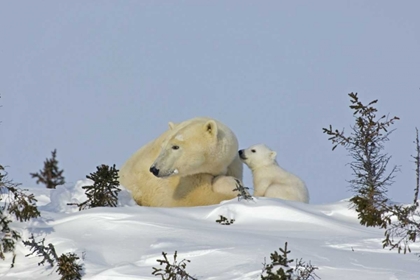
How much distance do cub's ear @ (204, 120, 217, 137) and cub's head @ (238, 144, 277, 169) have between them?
1081 mm

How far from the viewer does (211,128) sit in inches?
428

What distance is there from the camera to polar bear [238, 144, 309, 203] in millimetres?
10883

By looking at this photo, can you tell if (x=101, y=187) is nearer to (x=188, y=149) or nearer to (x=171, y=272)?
(x=188, y=149)

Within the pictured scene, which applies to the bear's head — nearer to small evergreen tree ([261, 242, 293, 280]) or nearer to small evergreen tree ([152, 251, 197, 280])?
small evergreen tree ([152, 251, 197, 280])

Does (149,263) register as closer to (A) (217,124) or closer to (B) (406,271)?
(B) (406,271)

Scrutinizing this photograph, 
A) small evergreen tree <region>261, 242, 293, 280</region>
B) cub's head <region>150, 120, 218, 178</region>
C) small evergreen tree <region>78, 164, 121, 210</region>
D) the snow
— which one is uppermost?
cub's head <region>150, 120, 218, 178</region>

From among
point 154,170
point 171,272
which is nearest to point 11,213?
point 171,272

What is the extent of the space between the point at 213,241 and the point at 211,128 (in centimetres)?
448

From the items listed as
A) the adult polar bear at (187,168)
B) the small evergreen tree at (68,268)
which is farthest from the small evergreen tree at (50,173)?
the small evergreen tree at (68,268)

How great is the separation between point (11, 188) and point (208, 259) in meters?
2.04

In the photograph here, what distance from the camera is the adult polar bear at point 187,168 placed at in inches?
426

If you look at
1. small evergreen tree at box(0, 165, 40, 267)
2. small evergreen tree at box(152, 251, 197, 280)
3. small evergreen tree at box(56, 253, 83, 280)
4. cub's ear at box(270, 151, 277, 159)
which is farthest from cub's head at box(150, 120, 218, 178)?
small evergreen tree at box(152, 251, 197, 280)

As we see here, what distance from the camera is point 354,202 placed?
8609mm

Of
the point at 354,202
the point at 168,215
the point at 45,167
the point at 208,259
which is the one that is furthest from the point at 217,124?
→ the point at 45,167
